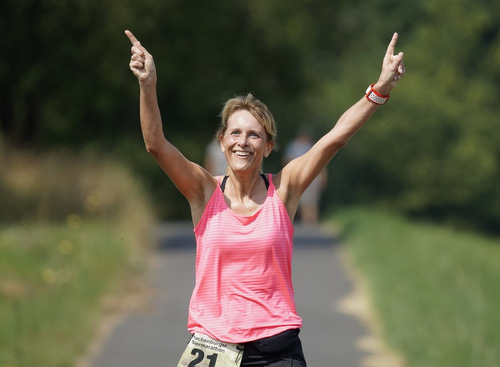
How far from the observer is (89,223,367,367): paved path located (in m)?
10.2

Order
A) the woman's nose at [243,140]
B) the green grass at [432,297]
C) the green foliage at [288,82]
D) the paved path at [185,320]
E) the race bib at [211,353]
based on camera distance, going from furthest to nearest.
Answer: the green foliage at [288,82], the paved path at [185,320], the green grass at [432,297], the woman's nose at [243,140], the race bib at [211,353]

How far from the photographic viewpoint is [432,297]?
11.0m

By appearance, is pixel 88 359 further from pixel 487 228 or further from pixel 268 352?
pixel 487 228

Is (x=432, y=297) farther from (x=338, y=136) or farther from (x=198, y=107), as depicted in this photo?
(x=198, y=107)

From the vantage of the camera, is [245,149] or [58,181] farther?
[58,181]

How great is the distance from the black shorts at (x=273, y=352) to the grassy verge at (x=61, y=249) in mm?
4159

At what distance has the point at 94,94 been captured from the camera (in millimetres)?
20141

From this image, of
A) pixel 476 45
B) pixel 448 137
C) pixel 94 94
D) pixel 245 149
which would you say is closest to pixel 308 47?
pixel 448 137

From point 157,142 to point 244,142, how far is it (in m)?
0.36

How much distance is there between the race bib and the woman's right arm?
581 millimetres

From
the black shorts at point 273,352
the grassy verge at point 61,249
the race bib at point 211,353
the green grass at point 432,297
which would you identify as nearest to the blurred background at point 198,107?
the grassy verge at point 61,249

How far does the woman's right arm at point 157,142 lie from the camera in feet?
15.5

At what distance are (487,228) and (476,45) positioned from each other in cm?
678

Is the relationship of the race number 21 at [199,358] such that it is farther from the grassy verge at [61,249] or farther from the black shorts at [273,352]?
the grassy verge at [61,249]
